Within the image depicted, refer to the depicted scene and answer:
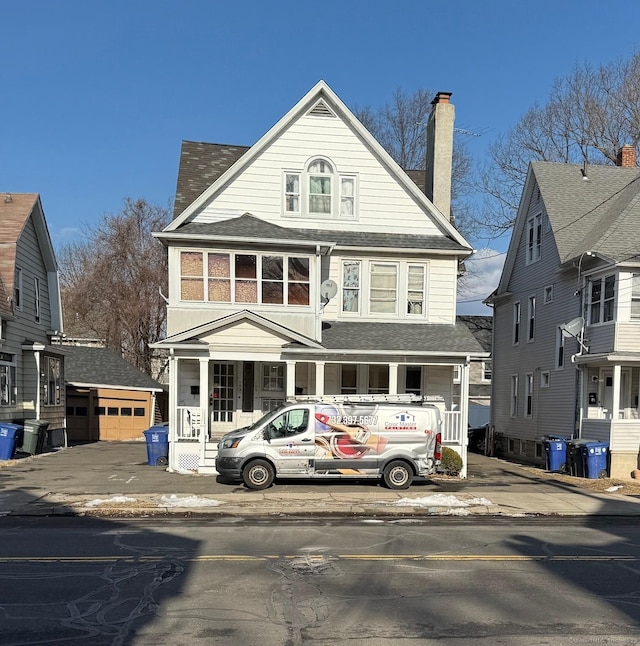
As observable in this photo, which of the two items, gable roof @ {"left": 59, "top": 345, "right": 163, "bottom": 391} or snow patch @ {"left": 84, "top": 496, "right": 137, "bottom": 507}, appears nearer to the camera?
snow patch @ {"left": 84, "top": 496, "right": 137, "bottom": 507}

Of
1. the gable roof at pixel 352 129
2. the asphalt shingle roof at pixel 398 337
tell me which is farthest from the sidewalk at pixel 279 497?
the gable roof at pixel 352 129

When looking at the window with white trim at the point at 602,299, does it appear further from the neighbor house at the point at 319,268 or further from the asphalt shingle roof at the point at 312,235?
the asphalt shingle roof at the point at 312,235

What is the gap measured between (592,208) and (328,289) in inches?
459

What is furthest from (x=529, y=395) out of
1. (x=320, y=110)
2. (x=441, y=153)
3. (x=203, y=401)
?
(x=203, y=401)

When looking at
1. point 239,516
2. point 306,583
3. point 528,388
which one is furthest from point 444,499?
point 528,388

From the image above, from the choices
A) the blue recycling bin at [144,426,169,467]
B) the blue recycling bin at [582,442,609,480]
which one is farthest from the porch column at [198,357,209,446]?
the blue recycling bin at [582,442,609,480]

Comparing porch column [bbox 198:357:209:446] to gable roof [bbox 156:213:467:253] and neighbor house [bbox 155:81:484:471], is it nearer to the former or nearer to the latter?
neighbor house [bbox 155:81:484:471]

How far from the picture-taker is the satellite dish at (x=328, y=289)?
19.3 meters

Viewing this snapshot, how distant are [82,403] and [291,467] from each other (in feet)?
61.9

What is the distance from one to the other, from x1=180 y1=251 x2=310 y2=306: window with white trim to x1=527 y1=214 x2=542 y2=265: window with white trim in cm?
1187

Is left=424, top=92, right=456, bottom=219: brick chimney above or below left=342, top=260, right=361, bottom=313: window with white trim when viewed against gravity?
above

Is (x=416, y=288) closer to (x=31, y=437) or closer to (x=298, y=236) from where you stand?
(x=298, y=236)

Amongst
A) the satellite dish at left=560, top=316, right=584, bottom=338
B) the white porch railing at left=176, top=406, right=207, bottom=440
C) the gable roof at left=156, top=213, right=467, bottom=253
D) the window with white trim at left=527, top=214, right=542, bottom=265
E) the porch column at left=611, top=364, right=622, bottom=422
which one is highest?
the window with white trim at left=527, top=214, right=542, bottom=265

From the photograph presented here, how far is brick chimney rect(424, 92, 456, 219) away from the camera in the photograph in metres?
21.9
